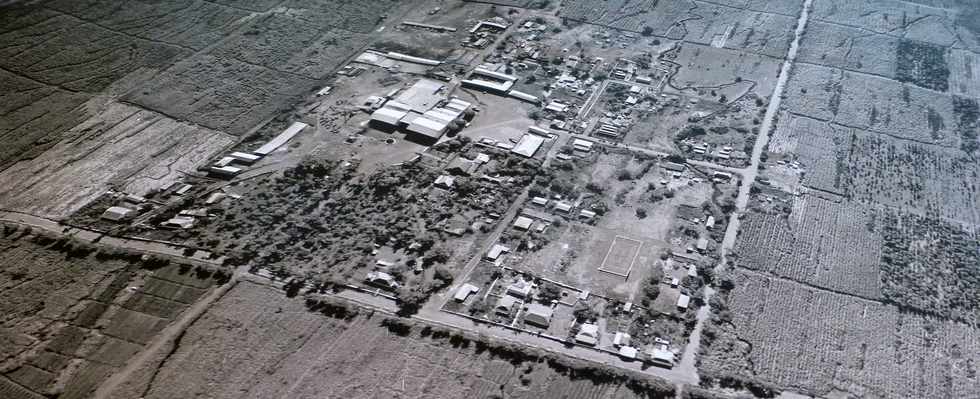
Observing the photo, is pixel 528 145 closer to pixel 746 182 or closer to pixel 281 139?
pixel 746 182

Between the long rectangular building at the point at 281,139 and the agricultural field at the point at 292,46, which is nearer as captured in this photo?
the long rectangular building at the point at 281,139

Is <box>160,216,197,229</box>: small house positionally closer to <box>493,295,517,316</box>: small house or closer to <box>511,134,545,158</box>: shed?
<box>493,295,517,316</box>: small house

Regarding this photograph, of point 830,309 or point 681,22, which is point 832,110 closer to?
point 681,22

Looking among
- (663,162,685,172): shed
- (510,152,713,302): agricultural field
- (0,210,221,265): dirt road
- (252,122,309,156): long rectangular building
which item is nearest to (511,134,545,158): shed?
(510,152,713,302): agricultural field

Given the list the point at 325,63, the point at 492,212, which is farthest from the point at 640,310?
the point at 325,63

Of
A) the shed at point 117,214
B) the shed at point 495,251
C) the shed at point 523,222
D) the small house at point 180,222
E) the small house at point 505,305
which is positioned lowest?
the shed at point 523,222

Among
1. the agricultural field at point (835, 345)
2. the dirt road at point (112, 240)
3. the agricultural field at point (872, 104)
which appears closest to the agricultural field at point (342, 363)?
the dirt road at point (112, 240)

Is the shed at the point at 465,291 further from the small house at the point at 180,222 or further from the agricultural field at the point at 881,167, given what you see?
the agricultural field at the point at 881,167
